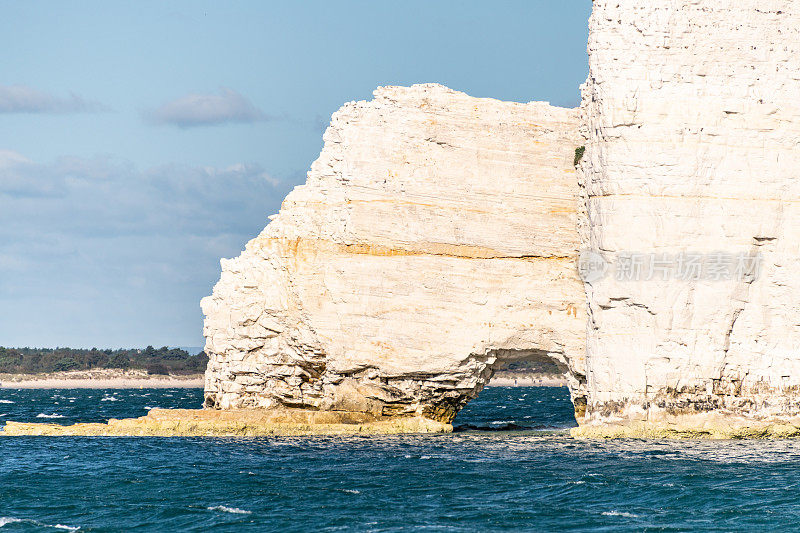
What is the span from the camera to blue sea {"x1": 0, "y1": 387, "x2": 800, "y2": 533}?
65.5 ft

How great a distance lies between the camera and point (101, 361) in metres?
129

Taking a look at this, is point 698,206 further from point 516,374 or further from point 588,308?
point 516,374

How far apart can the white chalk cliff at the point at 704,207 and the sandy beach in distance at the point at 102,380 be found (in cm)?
9265

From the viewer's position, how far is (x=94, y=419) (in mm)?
43875

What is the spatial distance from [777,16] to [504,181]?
1012 cm

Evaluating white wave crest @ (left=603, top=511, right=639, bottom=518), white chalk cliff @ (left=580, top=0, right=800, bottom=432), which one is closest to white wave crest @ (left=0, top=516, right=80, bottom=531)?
white wave crest @ (left=603, top=511, right=639, bottom=518)

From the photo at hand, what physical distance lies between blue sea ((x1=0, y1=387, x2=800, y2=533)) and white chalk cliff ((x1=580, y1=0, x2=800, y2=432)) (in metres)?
2.21

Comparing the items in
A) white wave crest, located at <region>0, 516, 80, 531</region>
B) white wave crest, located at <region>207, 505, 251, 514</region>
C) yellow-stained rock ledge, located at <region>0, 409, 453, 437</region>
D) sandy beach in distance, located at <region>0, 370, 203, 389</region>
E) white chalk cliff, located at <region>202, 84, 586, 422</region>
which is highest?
white chalk cliff, located at <region>202, 84, 586, 422</region>

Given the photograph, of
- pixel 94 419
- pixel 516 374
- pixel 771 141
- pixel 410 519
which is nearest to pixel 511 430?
pixel 771 141

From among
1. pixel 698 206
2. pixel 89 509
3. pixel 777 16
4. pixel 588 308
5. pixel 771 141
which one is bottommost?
pixel 89 509

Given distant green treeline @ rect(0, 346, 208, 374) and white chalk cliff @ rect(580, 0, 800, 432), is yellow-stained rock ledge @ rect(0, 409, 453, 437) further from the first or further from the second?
distant green treeline @ rect(0, 346, 208, 374)

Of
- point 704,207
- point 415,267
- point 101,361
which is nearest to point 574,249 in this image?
point 704,207

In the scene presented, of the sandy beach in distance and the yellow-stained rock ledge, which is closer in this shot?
the yellow-stained rock ledge

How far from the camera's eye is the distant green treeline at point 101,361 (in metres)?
124
